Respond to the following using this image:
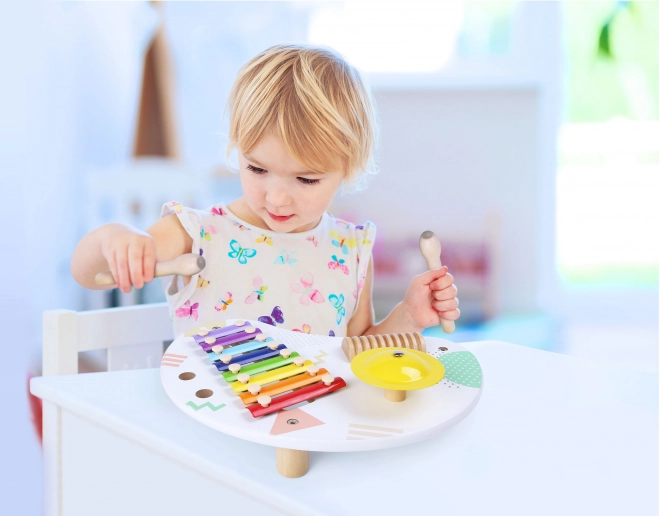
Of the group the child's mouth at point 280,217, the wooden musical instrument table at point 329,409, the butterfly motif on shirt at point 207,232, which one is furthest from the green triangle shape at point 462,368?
the butterfly motif on shirt at point 207,232

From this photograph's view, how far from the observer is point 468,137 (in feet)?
9.34

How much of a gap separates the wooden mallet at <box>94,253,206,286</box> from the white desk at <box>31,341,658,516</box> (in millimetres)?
90

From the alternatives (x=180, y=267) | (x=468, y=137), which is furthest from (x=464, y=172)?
(x=180, y=267)

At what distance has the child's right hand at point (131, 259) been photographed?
60 cm

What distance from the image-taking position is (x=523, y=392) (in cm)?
61

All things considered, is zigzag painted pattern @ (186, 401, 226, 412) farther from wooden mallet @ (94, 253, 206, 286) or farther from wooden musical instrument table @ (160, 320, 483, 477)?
wooden mallet @ (94, 253, 206, 286)

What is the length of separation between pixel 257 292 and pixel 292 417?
1.47ft

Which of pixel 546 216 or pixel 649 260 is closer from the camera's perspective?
pixel 546 216

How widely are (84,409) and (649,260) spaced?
121 inches

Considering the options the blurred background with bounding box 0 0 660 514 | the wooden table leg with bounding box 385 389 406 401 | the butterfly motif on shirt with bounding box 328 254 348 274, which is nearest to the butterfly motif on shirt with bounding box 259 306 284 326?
the butterfly motif on shirt with bounding box 328 254 348 274

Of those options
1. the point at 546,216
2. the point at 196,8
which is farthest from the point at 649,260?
the point at 196,8

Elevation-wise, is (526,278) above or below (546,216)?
below

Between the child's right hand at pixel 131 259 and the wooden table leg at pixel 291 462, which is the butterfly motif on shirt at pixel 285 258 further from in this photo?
the wooden table leg at pixel 291 462

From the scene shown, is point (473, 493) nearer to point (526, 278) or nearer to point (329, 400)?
point (329, 400)
